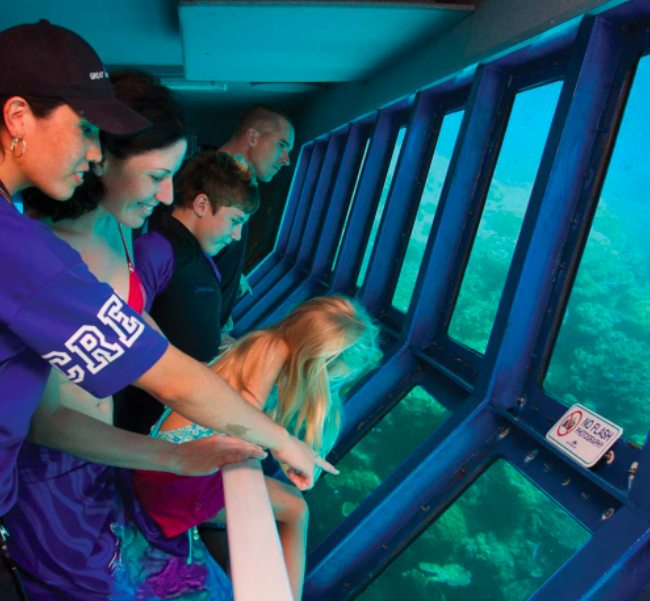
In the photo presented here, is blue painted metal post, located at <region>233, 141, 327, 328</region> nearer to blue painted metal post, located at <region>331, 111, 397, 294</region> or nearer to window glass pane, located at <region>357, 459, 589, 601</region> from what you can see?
blue painted metal post, located at <region>331, 111, 397, 294</region>

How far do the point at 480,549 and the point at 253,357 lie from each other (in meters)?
1.13

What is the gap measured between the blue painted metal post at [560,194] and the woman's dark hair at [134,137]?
140cm

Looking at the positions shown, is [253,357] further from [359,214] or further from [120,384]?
[359,214]

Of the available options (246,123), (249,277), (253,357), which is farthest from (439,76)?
(249,277)

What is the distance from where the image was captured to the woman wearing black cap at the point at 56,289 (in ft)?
2.87

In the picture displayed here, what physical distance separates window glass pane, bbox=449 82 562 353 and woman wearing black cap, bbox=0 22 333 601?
216cm

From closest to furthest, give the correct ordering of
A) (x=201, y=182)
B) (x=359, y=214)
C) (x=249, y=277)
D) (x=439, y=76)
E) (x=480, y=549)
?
(x=480, y=549), (x=201, y=182), (x=439, y=76), (x=359, y=214), (x=249, y=277)

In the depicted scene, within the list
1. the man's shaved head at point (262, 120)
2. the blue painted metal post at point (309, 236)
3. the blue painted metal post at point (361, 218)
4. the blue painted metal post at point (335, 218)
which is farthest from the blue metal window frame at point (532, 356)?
the blue painted metal post at point (309, 236)

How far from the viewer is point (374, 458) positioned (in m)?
2.93

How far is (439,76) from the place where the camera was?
3.43 meters

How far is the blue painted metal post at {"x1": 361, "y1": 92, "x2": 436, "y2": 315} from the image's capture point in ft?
13.1

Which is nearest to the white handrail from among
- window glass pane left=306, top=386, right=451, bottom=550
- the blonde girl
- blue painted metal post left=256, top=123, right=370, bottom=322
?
the blonde girl

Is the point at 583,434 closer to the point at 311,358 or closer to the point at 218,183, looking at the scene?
the point at 311,358

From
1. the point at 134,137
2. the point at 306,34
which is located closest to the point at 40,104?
the point at 134,137
